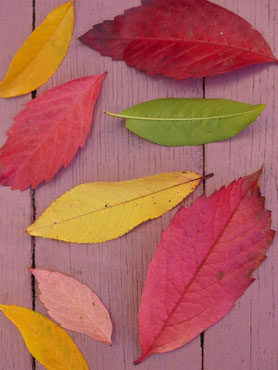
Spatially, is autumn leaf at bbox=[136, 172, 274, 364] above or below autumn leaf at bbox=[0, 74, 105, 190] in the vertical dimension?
below

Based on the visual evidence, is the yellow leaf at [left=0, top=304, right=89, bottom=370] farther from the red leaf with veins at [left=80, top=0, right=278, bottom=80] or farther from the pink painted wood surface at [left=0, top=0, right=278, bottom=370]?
the red leaf with veins at [left=80, top=0, right=278, bottom=80]

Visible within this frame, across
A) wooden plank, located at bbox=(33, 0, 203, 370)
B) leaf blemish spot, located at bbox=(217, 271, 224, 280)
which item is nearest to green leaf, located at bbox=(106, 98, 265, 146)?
Result: wooden plank, located at bbox=(33, 0, 203, 370)

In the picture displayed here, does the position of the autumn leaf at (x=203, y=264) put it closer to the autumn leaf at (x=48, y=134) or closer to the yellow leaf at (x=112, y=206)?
the yellow leaf at (x=112, y=206)

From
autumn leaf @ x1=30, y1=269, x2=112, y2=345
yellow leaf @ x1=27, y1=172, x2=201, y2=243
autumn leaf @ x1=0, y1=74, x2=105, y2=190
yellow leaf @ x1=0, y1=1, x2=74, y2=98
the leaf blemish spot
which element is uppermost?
yellow leaf @ x1=0, y1=1, x2=74, y2=98

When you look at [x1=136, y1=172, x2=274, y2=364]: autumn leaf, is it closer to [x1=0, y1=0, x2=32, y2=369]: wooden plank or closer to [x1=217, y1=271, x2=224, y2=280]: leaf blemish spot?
[x1=217, y1=271, x2=224, y2=280]: leaf blemish spot

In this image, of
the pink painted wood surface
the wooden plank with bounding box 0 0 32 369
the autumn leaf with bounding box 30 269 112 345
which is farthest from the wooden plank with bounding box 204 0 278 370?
the wooden plank with bounding box 0 0 32 369
